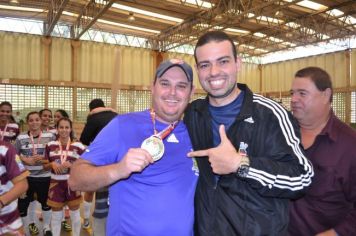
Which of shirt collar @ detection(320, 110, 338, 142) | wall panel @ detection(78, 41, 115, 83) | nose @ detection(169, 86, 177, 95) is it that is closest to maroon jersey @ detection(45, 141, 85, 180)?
nose @ detection(169, 86, 177, 95)

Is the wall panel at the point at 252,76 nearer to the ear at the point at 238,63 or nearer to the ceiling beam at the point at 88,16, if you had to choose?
the ceiling beam at the point at 88,16

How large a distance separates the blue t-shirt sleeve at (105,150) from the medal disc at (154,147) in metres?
0.23

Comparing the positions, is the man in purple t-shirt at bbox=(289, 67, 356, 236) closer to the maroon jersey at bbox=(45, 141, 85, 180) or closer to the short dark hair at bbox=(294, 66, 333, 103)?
the short dark hair at bbox=(294, 66, 333, 103)

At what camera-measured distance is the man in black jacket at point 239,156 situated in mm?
1956

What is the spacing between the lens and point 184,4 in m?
15.3

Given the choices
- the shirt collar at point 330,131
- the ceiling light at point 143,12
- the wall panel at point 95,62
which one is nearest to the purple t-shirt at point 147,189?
the shirt collar at point 330,131

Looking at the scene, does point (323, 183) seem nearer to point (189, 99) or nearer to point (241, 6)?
point (189, 99)

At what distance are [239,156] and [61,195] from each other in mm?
4791

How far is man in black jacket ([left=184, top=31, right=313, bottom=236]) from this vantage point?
1956mm

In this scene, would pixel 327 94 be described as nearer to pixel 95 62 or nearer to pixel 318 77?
pixel 318 77

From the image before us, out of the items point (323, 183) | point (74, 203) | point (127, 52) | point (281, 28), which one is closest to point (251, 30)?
point (281, 28)

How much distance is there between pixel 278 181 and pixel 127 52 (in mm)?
19005

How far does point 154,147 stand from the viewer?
203 centimetres

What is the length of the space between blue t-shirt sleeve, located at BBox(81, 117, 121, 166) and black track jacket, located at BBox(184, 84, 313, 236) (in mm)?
575
